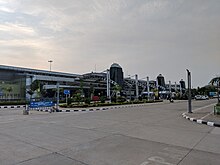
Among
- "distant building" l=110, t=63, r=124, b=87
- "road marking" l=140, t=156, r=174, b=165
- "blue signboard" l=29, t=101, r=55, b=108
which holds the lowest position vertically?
"road marking" l=140, t=156, r=174, b=165

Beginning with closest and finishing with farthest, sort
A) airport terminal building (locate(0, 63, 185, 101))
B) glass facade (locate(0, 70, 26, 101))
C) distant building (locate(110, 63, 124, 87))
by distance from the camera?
1. glass facade (locate(0, 70, 26, 101))
2. airport terminal building (locate(0, 63, 185, 101))
3. distant building (locate(110, 63, 124, 87))

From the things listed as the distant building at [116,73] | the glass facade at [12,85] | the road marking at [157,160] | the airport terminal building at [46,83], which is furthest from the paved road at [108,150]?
the distant building at [116,73]

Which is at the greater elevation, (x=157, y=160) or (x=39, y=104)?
(x=39, y=104)

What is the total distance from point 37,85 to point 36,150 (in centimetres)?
4576

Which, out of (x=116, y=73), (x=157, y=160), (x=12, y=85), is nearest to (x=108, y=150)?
(x=157, y=160)

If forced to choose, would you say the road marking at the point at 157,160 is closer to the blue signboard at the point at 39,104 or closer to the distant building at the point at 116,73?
the blue signboard at the point at 39,104

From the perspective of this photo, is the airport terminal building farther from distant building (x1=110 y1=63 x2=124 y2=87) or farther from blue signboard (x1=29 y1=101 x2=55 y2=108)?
blue signboard (x1=29 y1=101 x2=55 y2=108)

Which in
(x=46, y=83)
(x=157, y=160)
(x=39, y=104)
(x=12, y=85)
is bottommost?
(x=157, y=160)

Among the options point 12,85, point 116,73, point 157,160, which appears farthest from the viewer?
point 116,73

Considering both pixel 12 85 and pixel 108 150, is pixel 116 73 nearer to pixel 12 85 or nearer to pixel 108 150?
pixel 12 85

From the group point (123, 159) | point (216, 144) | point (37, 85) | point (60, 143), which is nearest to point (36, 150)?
point (60, 143)

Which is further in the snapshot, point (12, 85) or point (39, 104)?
point (12, 85)

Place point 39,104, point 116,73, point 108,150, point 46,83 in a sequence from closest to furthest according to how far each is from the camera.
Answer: point 108,150
point 39,104
point 46,83
point 116,73

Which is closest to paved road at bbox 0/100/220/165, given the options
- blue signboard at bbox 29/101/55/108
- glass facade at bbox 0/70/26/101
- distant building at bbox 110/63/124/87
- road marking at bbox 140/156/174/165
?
road marking at bbox 140/156/174/165
